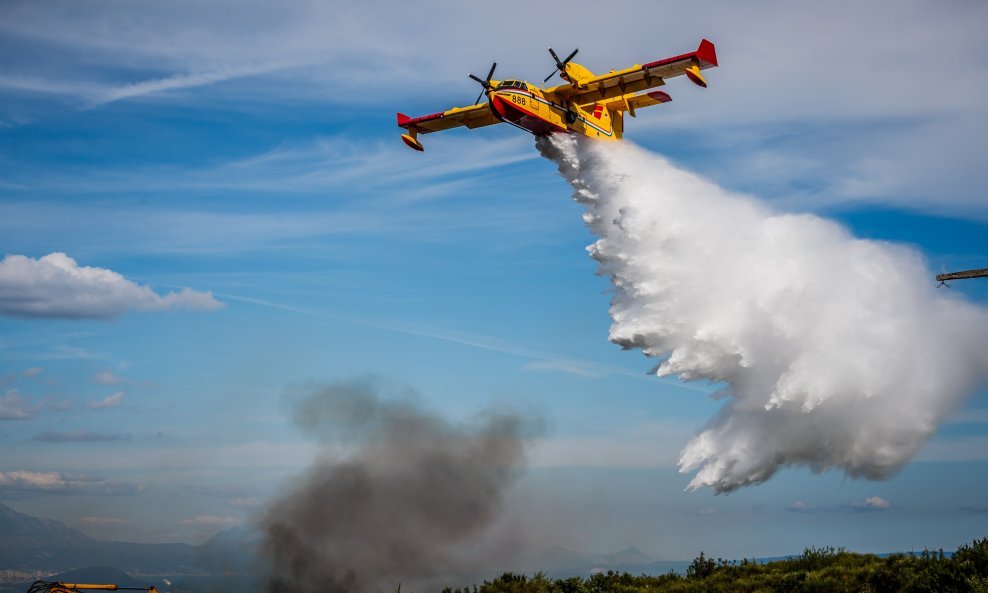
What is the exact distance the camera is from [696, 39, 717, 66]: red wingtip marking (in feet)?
142

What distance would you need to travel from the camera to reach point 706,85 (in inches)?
1703

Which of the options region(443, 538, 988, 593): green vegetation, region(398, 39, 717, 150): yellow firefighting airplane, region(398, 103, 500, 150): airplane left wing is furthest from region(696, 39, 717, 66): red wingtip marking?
region(443, 538, 988, 593): green vegetation

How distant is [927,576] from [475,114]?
34.3m

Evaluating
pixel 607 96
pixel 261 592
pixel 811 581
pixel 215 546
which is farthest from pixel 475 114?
pixel 215 546

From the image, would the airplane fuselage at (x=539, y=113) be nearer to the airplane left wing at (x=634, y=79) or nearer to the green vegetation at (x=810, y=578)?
the airplane left wing at (x=634, y=79)

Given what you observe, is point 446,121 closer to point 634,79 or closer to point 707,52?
point 634,79

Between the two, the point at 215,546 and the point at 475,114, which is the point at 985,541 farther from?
the point at 215,546

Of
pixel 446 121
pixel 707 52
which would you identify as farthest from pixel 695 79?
pixel 446 121

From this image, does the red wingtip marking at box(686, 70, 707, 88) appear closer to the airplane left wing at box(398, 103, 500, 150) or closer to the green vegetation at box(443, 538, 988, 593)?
the airplane left wing at box(398, 103, 500, 150)

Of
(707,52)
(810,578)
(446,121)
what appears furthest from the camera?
(446,121)

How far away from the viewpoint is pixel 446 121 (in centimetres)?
5372

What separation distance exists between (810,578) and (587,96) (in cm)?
2684

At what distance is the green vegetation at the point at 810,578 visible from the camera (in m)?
29.4

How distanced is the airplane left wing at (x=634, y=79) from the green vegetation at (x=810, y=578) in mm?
22625
